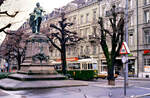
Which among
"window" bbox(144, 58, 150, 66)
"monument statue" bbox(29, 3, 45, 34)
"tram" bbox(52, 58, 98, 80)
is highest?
"monument statue" bbox(29, 3, 45, 34)

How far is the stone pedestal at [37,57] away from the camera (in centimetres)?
1900

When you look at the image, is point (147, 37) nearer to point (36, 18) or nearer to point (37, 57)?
point (36, 18)

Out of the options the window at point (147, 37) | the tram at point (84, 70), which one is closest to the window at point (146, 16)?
the window at point (147, 37)

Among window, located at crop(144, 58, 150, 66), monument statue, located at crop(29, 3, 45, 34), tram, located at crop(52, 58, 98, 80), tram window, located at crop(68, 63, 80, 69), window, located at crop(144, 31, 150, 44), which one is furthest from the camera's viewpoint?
window, located at crop(144, 31, 150, 44)

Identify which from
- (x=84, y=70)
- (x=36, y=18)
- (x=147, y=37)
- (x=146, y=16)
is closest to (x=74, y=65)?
(x=84, y=70)

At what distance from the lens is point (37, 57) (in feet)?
64.2

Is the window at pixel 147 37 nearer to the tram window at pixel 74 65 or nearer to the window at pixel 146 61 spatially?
the window at pixel 146 61

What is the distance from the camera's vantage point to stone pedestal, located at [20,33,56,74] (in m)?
19.0

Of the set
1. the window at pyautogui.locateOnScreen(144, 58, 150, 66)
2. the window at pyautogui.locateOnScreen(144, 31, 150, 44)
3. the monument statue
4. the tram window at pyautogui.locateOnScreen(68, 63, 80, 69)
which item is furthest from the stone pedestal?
the window at pyautogui.locateOnScreen(144, 31, 150, 44)

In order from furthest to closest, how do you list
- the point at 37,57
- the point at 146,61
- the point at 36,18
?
the point at 146,61, the point at 36,18, the point at 37,57

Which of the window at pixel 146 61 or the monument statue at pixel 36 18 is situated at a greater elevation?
the monument statue at pixel 36 18

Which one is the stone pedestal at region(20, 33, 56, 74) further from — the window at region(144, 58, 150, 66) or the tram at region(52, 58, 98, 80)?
the window at region(144, 58, 150, 66)

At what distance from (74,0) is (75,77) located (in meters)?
37.3

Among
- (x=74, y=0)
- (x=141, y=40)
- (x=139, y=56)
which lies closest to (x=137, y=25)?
(x=141, y=40)
